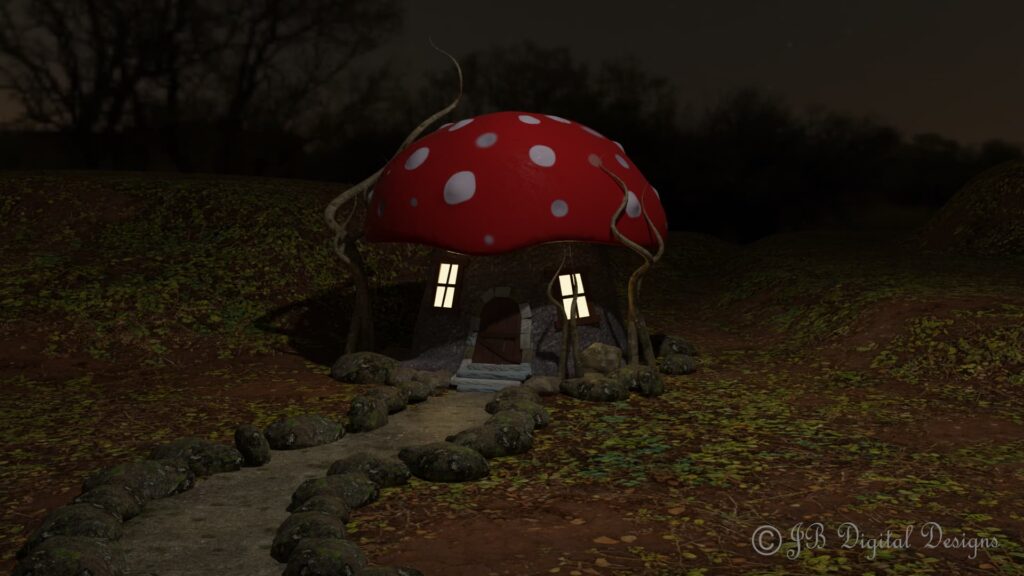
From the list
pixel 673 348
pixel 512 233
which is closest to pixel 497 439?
pixel 512 233

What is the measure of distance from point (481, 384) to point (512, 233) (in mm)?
2244

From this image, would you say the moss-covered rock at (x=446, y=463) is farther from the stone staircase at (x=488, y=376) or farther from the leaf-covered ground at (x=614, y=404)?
the stone staircase at (x=488, y=376)

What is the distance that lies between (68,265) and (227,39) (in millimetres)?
15240

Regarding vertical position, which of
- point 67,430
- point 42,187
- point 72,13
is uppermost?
point 72,13

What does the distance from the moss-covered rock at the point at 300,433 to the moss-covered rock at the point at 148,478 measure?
4.73 feet

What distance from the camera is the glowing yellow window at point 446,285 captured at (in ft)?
48.3

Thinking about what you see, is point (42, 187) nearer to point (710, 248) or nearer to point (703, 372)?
point (703, 372)

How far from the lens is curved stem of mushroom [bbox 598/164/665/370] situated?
13102 millimetres

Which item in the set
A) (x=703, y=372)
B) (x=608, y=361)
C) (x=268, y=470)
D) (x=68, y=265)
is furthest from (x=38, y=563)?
(x=68, y=265)

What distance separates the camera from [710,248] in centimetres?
2992

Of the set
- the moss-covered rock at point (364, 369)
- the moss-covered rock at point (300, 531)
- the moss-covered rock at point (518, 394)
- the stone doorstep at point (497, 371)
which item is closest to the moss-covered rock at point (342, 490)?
the moss-covered rock at point (300, 531)

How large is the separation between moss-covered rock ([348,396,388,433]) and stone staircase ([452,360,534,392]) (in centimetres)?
236

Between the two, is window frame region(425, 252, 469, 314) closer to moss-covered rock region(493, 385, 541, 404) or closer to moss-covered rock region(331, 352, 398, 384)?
moss-covered rock region(331, 352, 398, 384)

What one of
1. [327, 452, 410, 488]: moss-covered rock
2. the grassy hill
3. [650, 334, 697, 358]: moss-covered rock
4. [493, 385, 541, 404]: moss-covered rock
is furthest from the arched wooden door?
the grassy hill
